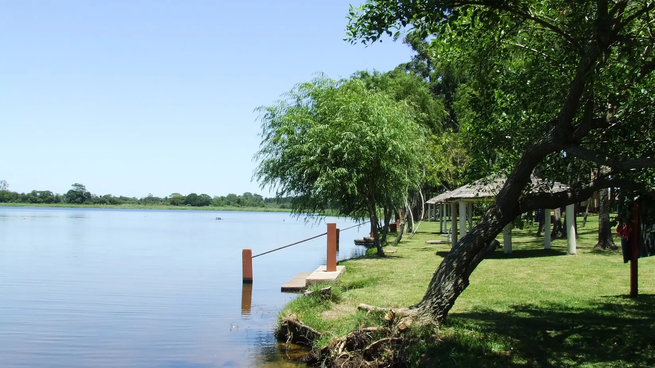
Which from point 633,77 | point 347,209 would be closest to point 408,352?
point 633,77

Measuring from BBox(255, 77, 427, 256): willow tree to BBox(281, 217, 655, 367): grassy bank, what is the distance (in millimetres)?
3776

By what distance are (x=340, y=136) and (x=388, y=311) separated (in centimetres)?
1226

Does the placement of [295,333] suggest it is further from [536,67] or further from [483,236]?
[536,67]

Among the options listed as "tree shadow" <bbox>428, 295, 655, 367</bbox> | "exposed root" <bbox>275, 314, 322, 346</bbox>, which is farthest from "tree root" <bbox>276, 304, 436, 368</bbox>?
"exposed root" <bbox>275, 314, 322, 346</bbox>

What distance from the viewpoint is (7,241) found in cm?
4078

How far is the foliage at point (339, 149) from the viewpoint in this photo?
68.8 feet

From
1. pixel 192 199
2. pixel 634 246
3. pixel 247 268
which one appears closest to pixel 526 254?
pixel 247 268

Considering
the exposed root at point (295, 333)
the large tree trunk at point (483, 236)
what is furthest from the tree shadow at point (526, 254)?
the large tree trunk at point (483, 236)

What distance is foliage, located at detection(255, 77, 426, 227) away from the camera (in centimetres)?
2097

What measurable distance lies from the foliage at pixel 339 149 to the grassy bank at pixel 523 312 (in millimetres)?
3787

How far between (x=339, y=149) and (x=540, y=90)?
1008 cm

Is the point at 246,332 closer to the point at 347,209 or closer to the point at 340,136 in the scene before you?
the point at 340,136

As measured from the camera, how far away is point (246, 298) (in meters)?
17.4

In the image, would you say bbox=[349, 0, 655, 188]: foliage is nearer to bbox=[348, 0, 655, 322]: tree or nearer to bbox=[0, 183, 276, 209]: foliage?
bbox=[348, 0, 655, 322]: tree
